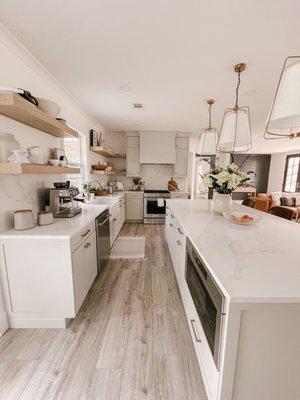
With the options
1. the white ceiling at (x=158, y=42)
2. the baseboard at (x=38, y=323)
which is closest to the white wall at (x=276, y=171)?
the white ceiling at (x=158, y=42)

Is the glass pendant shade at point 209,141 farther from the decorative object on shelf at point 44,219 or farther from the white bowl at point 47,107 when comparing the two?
the decorative object on shelf at point 44,219

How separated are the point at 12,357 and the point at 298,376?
1866 millimetres

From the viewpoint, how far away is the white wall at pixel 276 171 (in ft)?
26.5

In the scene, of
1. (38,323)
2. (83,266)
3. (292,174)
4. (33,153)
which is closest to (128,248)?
(83,266)

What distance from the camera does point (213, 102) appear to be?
9.34 ft

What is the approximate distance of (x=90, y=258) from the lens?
6.53ft

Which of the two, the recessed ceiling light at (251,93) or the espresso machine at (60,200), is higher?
the recessed ceiling light at (251,93)

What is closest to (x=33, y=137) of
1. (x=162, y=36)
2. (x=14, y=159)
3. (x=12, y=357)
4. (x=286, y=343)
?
(x=14, y=159)

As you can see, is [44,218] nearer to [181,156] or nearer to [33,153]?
[33,153]

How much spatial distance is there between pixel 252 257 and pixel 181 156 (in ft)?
14.0

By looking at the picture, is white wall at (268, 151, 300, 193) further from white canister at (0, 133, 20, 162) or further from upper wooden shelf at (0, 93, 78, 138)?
white canister at (0, 133, 20, 162)

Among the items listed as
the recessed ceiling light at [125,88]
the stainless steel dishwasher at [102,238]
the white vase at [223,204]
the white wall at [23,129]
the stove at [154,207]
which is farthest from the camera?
the stove at [154,207]

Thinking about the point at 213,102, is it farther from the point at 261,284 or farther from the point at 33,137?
the point at 261,284

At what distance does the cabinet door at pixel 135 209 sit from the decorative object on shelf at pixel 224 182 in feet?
9.28
